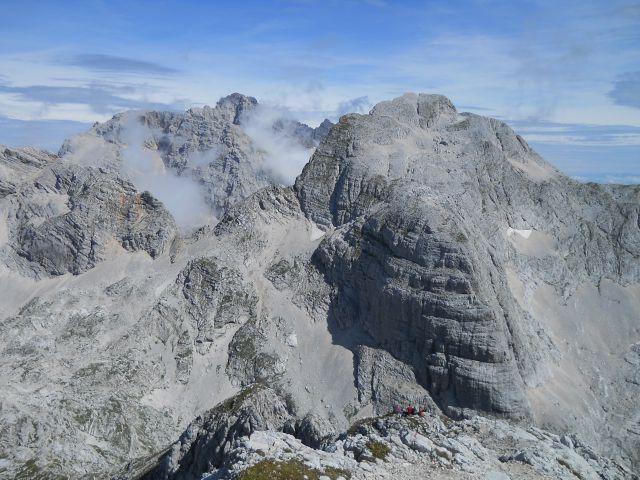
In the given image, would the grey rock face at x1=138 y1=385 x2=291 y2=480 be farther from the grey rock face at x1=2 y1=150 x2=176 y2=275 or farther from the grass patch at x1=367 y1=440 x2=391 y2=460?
the grey rock face at x1=2 y1=150 x2=176 y2=275

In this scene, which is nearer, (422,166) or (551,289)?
(551,289)

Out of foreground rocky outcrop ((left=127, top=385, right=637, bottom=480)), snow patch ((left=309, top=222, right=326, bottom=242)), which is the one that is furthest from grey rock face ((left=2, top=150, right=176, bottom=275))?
foreground rocky outcrop ((left=127, top=385, right=637, bottom=480))

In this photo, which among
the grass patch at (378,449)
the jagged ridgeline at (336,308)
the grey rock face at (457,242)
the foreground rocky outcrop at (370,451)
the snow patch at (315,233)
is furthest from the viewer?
the snow patch at (315,233)

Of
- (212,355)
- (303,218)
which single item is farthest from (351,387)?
(303,218)

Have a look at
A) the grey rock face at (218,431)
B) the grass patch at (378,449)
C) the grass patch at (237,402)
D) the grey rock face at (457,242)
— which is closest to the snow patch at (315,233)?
the grey rock face at (457,242)

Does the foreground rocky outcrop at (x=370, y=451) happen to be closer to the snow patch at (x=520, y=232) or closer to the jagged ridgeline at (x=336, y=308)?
the jagged ridgeline at (x=336, y=308)

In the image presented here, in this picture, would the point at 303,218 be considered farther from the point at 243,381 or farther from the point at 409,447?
the point at 409,447

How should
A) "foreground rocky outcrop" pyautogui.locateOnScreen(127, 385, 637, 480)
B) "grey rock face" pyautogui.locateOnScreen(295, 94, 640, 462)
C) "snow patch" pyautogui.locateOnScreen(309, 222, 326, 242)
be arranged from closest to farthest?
"foreground rocky outcrop" pyautogui.locateOnScreen(127, 385, 637, 480) → "grey rock face" pyautogui.locateOnScreen(295, 94, 640, 462) → "snow patch" pyautogui.locateOnScreen(309, 222, 326, 242)
